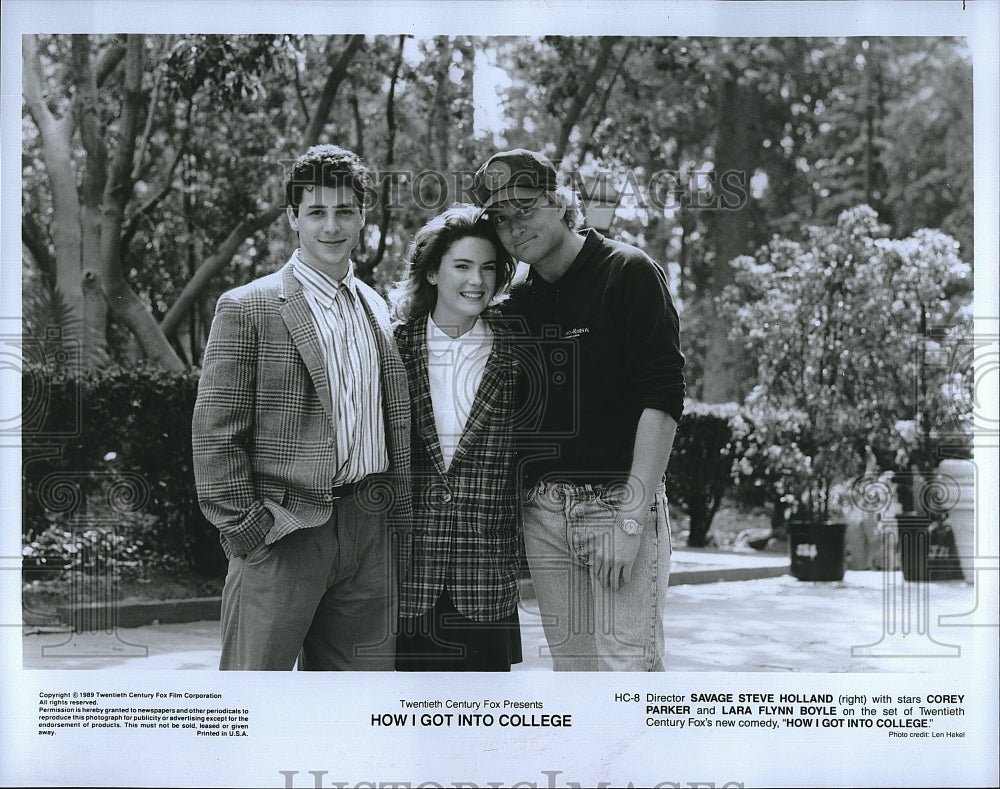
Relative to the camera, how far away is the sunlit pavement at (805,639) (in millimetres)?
3951

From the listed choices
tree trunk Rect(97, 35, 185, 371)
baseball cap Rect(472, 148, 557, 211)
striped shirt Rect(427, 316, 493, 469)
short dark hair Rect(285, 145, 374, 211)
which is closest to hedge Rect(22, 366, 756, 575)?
tree trunk Rect(97, 35, 185, 371)

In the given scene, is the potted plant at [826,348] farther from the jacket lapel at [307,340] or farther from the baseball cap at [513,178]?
the jacket lapel at [307,340]

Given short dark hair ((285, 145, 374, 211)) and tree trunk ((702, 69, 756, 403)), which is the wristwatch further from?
short dark hair ((285, 145, 374, 211))

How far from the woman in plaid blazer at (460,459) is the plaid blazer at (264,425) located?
290 mm

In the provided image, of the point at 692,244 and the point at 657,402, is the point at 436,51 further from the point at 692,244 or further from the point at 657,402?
the point at 657,402

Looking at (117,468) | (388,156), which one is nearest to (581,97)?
(388,156)

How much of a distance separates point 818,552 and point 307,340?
206 centimetres

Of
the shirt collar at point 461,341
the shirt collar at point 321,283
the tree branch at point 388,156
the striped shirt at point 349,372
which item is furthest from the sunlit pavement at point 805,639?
the tree branch at point 388,156

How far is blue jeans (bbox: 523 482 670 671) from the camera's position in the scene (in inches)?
150

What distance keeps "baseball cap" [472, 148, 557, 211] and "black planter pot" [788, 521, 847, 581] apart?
65.6 inches

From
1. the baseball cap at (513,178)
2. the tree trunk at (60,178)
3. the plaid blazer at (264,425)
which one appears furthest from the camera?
the tree trunk at (60,178)

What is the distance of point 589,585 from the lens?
12.6 ft

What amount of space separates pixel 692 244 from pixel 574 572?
1.30 m

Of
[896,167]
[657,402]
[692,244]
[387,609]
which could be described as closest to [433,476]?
[387,609]
